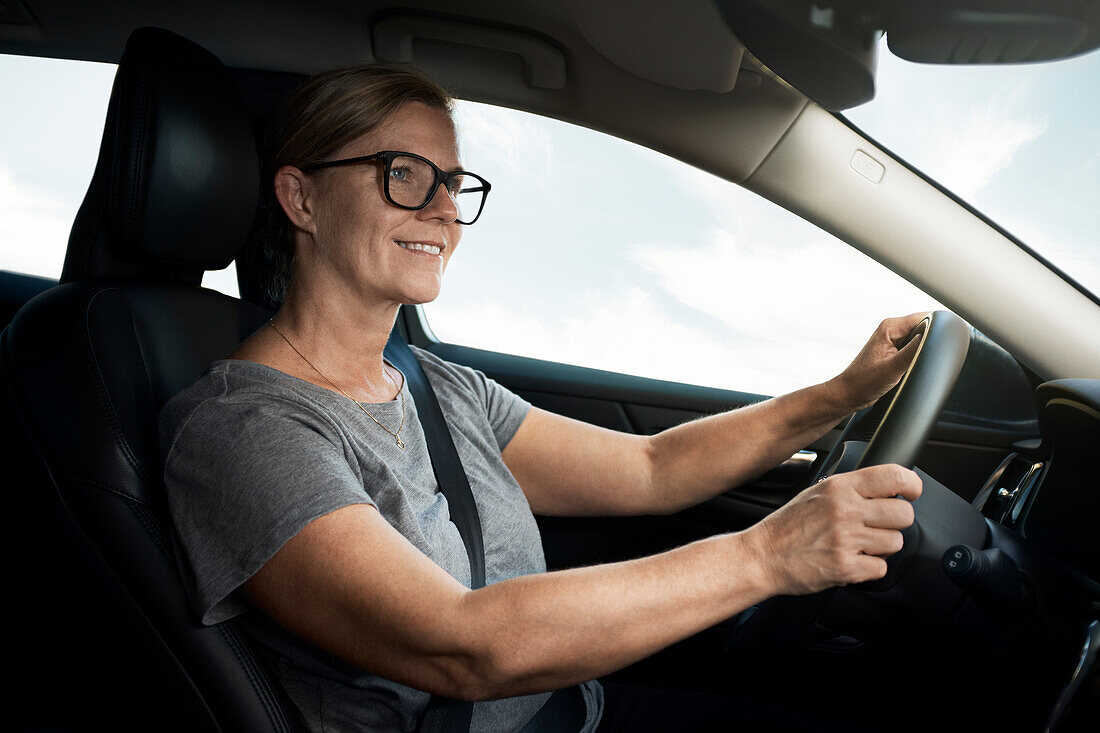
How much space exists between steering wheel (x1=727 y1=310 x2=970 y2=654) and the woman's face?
2.26ft

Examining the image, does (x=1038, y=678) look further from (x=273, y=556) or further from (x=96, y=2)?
(x=96, y=2)

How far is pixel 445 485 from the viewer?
4.17ft

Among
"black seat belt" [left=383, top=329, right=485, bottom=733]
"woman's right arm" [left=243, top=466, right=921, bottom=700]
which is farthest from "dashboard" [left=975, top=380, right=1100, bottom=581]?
"black seat belt" [left=383, top=329, right=485, bottom=733]

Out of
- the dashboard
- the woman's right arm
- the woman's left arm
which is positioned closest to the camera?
the woman's right arm

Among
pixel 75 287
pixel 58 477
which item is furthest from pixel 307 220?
pixel 58 477

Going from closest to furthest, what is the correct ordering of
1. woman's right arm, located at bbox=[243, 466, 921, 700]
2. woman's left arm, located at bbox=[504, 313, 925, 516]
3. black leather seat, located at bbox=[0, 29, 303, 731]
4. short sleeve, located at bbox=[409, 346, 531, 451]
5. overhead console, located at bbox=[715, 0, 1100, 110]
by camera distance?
1. overhead console, located at bbox=[715, 0, 1100, 110]
2. woman's right arm, located at bbox=[243, 466, 921, 700]
3. black leather seat, located at bbox=[0, 29, 303, 731]
4. woman's left arm, located at bbox=[504, 313, 925, 516]
5. short sleeve, located at bbox=[409, 346, 531, 451]

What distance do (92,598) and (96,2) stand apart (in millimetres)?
1207

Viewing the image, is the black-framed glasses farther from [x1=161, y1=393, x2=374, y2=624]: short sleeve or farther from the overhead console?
the overhead console

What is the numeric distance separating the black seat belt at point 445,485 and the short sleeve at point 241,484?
22 centimetres

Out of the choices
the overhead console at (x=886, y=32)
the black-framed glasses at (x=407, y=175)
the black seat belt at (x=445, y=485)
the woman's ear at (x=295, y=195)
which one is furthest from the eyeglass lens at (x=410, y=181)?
the overhead console at (x=886, y=32)

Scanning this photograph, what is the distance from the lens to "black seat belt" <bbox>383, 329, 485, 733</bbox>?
1.04m

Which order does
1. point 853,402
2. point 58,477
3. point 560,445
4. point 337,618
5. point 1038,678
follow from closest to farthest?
point 337,618 < point 58,477 < point 1038,678 < point 853,402 < point 560,445

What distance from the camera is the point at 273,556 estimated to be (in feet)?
3.04

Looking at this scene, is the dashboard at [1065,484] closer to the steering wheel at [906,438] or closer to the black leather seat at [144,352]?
the steering wheel at [906,438]
